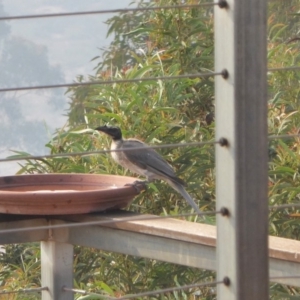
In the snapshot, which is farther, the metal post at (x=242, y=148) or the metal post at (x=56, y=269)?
the metal post at (x=56, y=269)

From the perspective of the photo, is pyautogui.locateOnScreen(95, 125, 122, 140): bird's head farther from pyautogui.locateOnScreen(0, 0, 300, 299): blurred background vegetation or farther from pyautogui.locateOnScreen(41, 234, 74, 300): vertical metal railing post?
pyautogui.locateOnScreen(41, 234, 74, 300): vertical metal railing post

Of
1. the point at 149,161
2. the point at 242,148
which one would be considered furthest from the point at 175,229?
the point at 149,161

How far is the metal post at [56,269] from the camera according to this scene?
2.08 m

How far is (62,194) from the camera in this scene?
2195 mm

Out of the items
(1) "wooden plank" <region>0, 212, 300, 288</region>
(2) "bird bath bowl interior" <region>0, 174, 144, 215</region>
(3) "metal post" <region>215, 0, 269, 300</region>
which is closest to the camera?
(3) "metal post" <region>215, 0, 269, 300</region>

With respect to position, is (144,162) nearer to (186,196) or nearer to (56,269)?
(186,196)

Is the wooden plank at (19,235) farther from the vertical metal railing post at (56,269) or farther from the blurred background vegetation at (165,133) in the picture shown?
the blurred background vegetation at (165,133)

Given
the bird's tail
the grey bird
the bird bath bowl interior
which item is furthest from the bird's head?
the bird bath bowl interior

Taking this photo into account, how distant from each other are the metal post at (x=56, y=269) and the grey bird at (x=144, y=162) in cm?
113

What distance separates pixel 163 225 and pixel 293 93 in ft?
6.45

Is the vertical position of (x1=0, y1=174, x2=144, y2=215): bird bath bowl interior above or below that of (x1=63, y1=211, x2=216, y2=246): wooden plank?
above

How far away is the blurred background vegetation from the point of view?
Result: 3284mm

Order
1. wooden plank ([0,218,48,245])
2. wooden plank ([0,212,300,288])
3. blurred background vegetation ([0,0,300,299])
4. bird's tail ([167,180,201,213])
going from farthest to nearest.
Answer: bird's tail ([167,180,201,213]) < blurred background vegetation ([0,0,300,299]) < wooden plank ([0,218,48,245]) < wooden plank ([0,212,300,288])

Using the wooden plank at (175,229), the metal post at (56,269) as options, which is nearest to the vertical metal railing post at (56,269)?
the metal post at (56,269)
